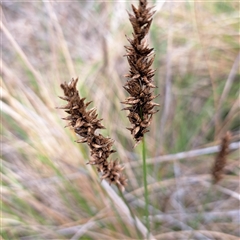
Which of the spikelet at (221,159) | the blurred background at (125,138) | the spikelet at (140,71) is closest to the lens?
the spikelet at (140,71)

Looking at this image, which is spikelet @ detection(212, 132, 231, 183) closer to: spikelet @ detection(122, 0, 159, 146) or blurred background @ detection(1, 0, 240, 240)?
blurred background @ detection(1, 0, 240, 240)

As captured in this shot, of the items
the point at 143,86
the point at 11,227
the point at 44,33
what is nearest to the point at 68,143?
the point at 11,227

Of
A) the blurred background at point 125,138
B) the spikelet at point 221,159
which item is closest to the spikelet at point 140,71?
the spikelet at point 221,159

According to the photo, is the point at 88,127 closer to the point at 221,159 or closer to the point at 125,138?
the point at 221,159

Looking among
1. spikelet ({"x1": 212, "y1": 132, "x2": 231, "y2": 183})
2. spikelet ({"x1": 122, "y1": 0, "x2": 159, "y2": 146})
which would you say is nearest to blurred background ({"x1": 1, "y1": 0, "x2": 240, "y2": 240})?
spikelet ({"x1": 212, "y1": 132, "x2": 231, "y2": 183})

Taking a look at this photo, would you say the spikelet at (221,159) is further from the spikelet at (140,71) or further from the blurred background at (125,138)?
the spikelet at (140,71)
